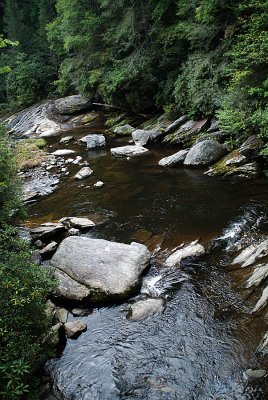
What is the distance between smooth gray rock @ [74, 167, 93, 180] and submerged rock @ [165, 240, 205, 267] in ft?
23.1

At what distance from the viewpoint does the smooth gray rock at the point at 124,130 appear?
1891cm

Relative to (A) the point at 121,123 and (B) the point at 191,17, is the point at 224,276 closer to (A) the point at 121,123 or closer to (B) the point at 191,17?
(B) the point at 191,17

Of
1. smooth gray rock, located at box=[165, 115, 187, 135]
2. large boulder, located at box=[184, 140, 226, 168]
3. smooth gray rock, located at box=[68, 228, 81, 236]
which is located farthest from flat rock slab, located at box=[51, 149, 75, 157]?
smooth gray rock, located at box=[68, 228, 81, 236]

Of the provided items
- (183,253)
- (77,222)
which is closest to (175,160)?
(77,222)

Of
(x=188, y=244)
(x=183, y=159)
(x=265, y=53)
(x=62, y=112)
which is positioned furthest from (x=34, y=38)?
(x=188, y=244)

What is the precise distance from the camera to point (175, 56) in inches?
644

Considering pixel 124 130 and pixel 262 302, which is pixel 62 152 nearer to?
pixel 124 130

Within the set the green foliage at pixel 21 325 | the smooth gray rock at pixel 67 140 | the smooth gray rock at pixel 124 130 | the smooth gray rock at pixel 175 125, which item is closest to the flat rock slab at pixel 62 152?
the smooth gray rock at pixel 67 140

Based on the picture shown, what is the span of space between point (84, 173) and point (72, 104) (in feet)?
52.9

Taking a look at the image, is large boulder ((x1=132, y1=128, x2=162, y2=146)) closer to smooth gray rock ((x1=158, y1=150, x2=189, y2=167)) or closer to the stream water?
smooth gray rock ((x1=158, y1=150, x2=189, y2=167))

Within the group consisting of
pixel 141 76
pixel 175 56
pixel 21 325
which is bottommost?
pixel 21 325

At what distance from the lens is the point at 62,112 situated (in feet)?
89.9

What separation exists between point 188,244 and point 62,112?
23.3 meters

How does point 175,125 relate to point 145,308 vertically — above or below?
above
